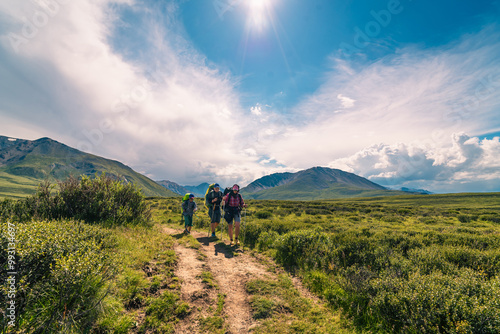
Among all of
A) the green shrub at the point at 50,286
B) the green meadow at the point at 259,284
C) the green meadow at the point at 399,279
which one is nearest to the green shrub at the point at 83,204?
the green meadow at the point at 259,284

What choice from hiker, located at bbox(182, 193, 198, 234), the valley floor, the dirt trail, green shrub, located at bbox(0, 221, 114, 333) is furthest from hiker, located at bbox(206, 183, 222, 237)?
green shrub, located at bbox(0, 221, 114, 333)

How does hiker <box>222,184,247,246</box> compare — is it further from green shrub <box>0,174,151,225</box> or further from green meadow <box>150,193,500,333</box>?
green shrub <box>0,174,151,225</box>

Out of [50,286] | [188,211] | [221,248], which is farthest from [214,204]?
[50,286]

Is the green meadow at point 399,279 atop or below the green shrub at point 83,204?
below

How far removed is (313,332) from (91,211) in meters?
11.4

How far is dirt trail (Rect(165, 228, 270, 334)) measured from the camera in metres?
5.41

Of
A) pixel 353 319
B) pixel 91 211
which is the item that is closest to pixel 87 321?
pixel 353 319

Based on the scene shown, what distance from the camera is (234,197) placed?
12.1 metres

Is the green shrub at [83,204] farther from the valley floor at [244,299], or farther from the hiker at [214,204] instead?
the valley floor at [244,299]

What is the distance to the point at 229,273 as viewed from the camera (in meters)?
7.92

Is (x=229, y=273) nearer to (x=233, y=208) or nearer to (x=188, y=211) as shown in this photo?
(x=233, y=208)

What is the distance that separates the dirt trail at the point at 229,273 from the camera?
5406mm

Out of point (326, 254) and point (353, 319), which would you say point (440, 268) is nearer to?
point (326, 254)

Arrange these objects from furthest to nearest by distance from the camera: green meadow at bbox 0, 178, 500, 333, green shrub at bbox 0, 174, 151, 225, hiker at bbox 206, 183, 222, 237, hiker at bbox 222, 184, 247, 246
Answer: hiker at bbox 206, 183, 222, 237 → hiker at bbox 222, 184, 247, 246 → green shrub at bbox 0, 174, 151, 225 → green meadow at bbox 0, 178, 500, 333
